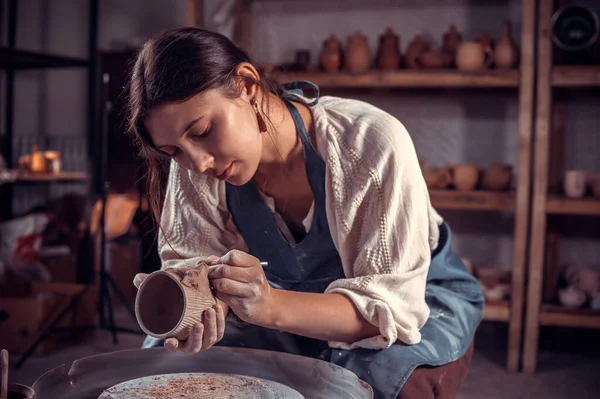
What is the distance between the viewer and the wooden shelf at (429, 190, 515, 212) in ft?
8.82

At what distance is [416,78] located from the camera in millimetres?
2760

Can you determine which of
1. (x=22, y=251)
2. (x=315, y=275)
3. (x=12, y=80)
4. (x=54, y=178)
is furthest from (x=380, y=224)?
(x=12, y=80)

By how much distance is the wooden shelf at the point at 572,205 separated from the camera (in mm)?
2580

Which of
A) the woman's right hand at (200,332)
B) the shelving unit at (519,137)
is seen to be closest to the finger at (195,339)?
the woman's right hand at (200,332)

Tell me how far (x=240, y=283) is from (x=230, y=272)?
2 centimetres

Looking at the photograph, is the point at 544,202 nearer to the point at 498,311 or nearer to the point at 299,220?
the point at 498,311

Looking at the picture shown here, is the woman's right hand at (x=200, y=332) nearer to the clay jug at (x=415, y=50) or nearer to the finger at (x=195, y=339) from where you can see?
the finger at (x=195, y=339)

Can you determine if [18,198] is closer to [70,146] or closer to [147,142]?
[70,146]

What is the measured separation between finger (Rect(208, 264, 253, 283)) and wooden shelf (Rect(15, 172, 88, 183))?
307 centimetres

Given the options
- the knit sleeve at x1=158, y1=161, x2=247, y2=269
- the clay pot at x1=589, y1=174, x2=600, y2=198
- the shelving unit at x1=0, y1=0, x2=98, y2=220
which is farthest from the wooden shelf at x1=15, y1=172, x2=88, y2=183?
the clay pot at x1=589, y1=174, x2=600, y2=198

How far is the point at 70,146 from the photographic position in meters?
5.04

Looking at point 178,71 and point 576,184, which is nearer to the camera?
point 178,71

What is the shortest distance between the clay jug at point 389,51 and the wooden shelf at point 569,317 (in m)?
1.15

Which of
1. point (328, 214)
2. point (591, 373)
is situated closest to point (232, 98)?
point (328, 214)
